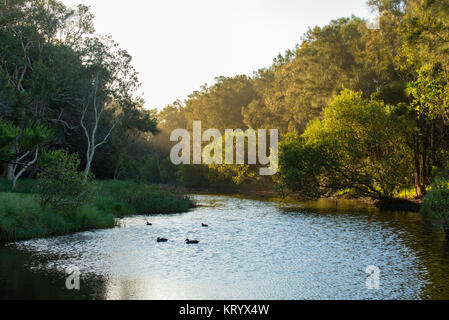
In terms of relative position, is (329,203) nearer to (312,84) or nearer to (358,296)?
(312,84)

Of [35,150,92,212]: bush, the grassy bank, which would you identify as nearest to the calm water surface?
the grassy bank

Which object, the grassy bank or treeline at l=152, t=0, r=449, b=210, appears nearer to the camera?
the grassy bank

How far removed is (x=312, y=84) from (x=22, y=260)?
147ft

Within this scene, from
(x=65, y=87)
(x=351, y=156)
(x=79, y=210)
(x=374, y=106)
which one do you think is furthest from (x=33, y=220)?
(x=374, y=106)

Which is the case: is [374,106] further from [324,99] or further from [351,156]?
[324,99]

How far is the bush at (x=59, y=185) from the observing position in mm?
23859

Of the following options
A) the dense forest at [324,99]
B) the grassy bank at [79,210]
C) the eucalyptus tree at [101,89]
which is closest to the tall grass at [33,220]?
the grassy bank at [79,210]

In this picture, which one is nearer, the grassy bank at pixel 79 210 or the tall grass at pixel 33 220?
the tall grass at pixel 33 220

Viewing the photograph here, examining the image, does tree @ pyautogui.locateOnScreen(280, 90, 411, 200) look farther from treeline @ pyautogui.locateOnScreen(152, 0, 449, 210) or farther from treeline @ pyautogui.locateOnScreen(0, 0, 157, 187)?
treeline @ pyautogui.locateOnScreen(0, 0, 157, 187)

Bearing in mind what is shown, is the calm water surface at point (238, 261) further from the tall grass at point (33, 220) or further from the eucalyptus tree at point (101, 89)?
the eucalyptus tree at point (101, 89)

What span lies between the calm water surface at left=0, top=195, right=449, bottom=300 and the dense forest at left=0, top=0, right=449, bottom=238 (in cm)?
568

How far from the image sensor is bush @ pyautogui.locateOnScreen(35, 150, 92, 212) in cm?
2386

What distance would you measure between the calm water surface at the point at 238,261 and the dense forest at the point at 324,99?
18.6ft
